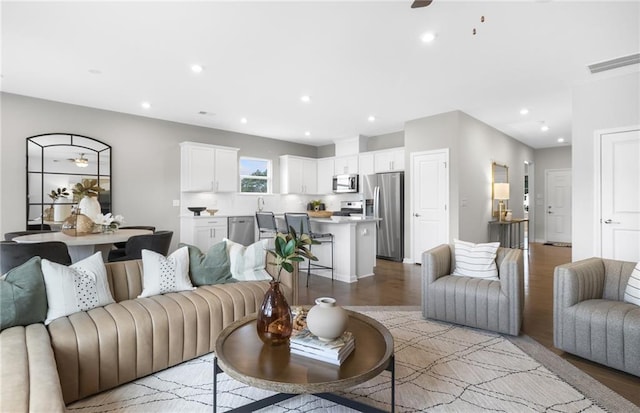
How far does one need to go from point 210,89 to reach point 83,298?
3199 millimetres

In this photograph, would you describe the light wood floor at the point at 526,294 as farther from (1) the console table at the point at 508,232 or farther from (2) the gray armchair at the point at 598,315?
(1) the console table at the point at 508,232

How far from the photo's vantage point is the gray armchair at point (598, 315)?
6.92ft

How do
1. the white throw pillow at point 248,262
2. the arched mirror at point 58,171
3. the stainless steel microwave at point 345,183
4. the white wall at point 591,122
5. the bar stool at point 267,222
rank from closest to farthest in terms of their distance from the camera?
the white throw pillow at point 248,262, the white wall at point 591,122, the arched mirror at point 58,171, the bar stool at point 267,222, the stainless steel microwave at point 345,183

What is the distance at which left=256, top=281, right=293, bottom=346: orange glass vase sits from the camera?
5.66ft

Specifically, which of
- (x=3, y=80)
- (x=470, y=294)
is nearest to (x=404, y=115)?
(x=470, y=294)

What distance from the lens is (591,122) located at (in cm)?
413

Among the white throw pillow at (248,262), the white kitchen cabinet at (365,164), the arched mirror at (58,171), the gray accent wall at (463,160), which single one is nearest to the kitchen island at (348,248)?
the gray accent wall at (463,160)

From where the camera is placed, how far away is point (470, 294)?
9.39ft

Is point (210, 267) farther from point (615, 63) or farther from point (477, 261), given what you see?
point (615, 63)

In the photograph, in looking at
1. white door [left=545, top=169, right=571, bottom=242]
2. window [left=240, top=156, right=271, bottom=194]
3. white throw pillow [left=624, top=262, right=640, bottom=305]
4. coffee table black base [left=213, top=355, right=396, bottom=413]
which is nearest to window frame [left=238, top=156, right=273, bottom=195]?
window [left=240, top=156, right=271, bottom=194]

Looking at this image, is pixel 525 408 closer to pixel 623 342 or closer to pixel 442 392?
pixel 442 392

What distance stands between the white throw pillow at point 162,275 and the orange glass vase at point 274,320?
1.13m

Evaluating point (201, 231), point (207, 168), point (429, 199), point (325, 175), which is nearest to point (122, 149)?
point (207, 168)

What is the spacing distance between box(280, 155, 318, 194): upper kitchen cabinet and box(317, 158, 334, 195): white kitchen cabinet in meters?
0.11
